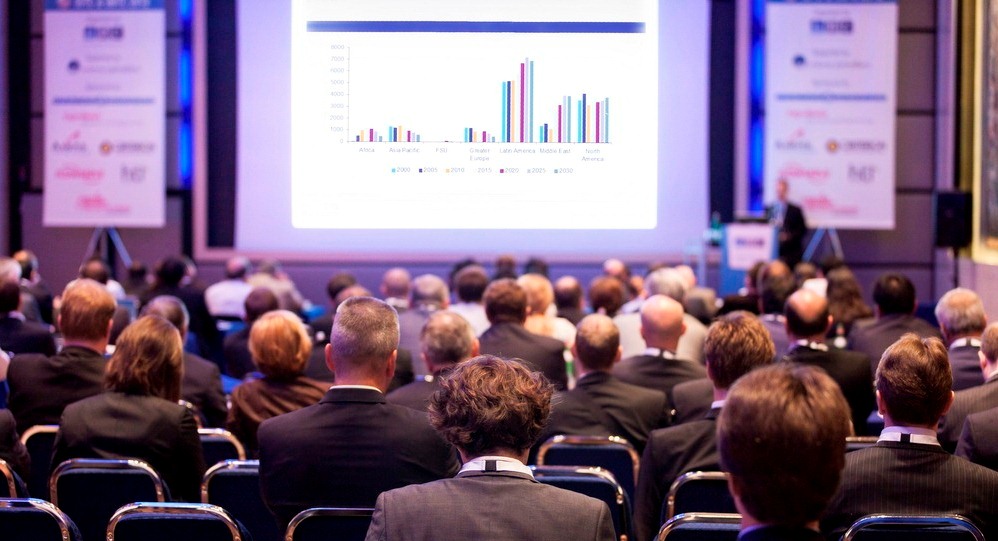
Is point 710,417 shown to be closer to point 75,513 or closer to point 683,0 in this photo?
point 75,513

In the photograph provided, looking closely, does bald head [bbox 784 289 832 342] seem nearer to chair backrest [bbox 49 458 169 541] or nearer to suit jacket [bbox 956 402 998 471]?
suit jacket [bbox 956 402 998 471]

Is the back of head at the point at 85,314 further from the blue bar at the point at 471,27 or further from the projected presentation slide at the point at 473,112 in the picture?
the blue bar at the point at 471,27

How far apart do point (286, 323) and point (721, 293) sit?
6826 mm

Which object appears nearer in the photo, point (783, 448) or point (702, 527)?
point (783, 448)

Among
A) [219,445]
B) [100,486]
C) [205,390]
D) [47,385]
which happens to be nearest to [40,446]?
[47,385]

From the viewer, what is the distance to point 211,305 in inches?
311

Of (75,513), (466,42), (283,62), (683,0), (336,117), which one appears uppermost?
(683,0)

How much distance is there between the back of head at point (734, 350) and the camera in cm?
341

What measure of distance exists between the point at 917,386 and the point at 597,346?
5.08ft

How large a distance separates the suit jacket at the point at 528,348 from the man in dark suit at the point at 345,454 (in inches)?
74.9

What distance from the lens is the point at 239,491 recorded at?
299cm

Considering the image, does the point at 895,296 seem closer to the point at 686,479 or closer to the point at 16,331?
the point at 686,479

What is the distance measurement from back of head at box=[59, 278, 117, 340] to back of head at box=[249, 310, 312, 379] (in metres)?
0.66

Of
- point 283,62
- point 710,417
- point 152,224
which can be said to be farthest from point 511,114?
point 152,224
